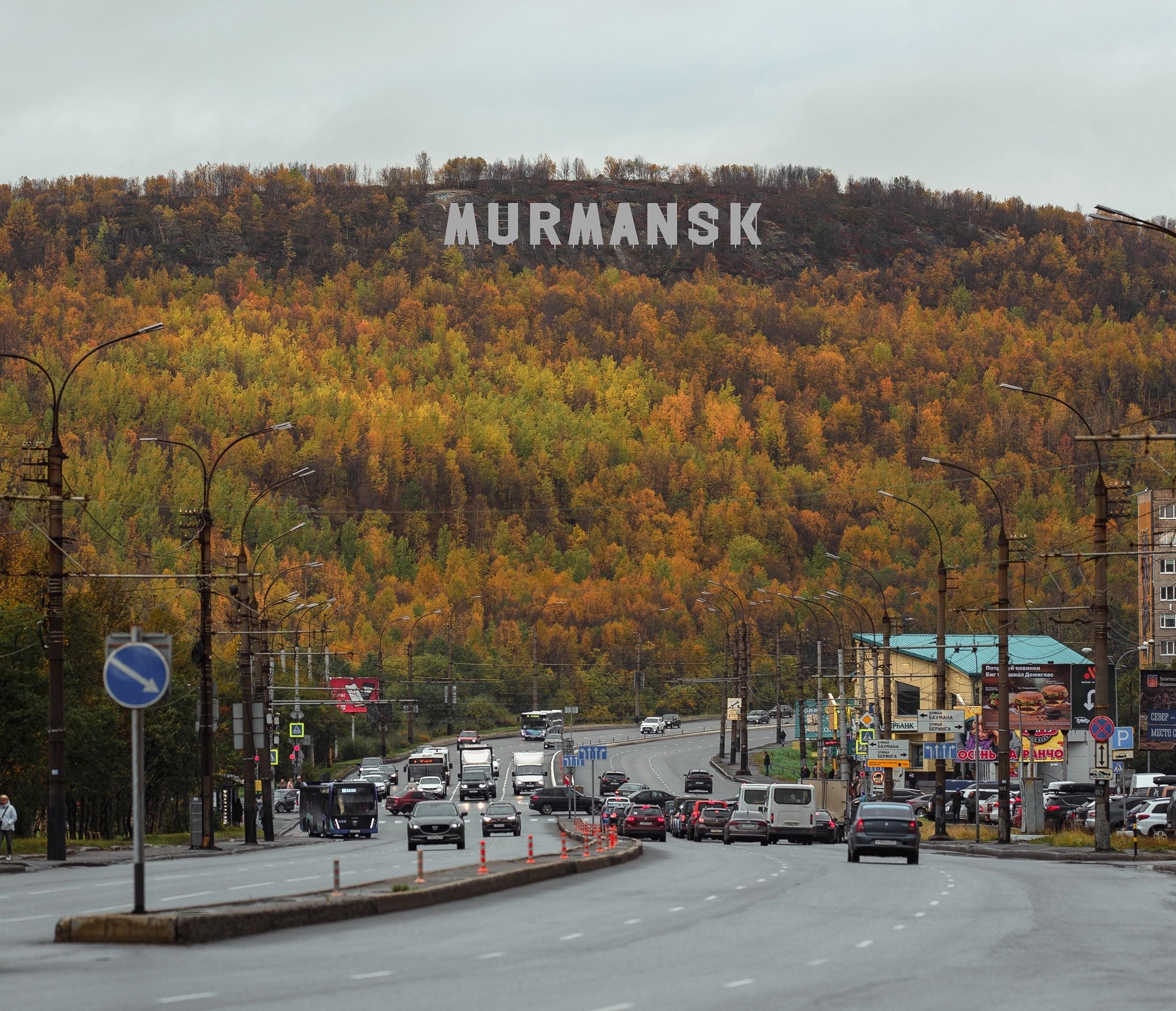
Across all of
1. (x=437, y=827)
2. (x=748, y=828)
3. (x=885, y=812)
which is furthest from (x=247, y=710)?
(x=885, y=812)

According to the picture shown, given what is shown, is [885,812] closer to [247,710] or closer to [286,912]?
[247,710]

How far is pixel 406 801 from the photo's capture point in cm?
9275

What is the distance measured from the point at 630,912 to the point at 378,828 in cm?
4885

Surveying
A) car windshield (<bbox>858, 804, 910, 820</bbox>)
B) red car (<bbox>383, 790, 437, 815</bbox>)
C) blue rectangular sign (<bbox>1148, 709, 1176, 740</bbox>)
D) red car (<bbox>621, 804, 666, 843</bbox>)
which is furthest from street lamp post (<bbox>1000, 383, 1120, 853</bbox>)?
red car (<bbox>383, 790, 437, 815</bbox>)

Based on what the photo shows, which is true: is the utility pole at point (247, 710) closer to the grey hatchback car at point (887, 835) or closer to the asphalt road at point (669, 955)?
the grey hatchback car at point (887, 835)

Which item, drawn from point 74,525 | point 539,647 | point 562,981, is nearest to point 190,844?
point 562,981

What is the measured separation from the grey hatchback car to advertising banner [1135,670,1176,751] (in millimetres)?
15073

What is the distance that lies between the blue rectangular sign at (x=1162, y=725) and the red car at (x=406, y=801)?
145 feet

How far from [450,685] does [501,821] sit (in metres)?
72.4

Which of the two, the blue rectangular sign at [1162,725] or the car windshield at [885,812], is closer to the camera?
the car windshield at [885,812]

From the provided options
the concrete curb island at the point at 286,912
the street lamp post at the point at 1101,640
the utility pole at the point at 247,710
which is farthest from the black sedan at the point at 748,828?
the concrete curb island at the point at 286,912

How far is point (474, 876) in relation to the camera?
29.1 meters

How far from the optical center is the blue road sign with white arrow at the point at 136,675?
18531mm

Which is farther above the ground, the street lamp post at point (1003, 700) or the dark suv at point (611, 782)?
the street lamp post at point (1003, 700)
